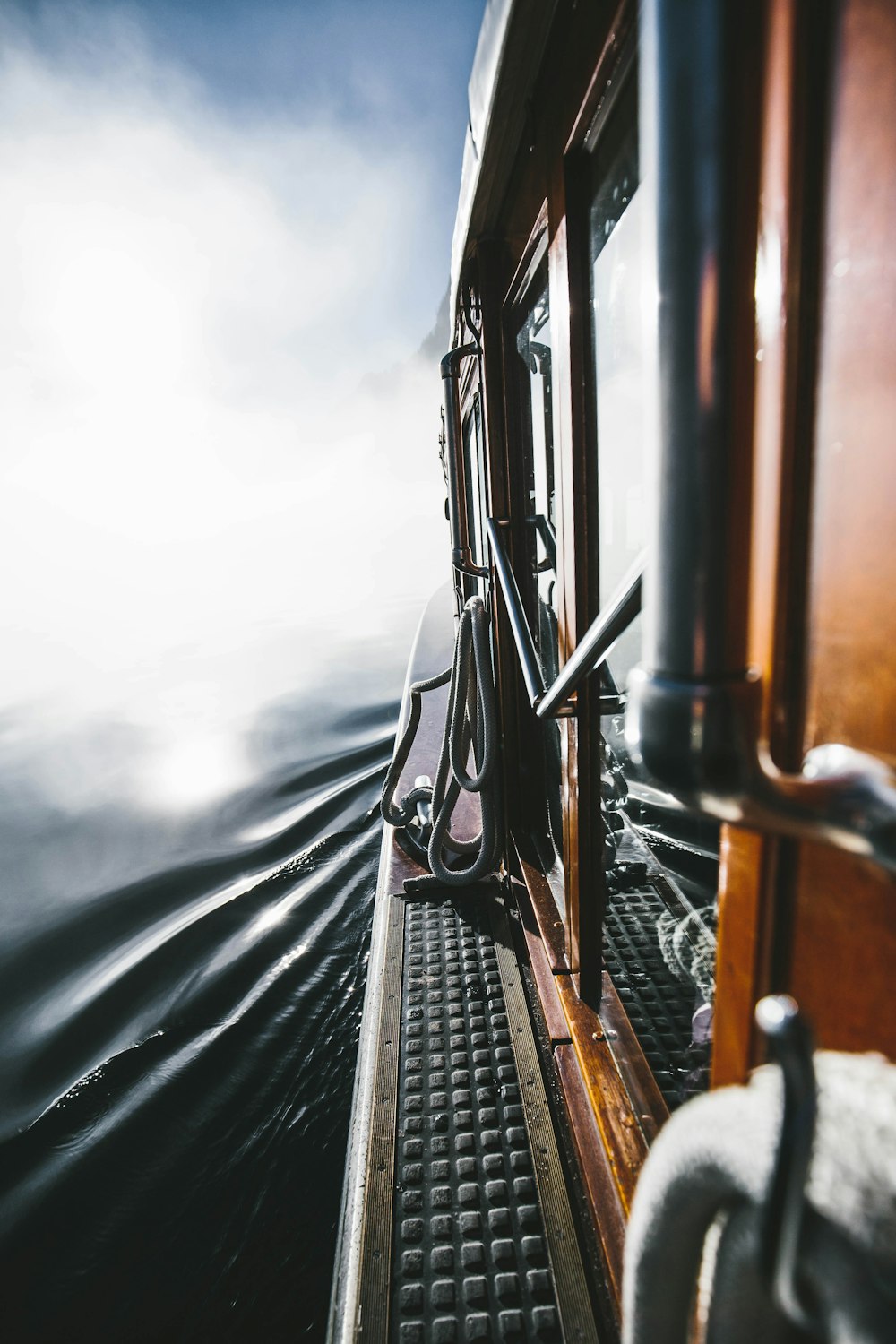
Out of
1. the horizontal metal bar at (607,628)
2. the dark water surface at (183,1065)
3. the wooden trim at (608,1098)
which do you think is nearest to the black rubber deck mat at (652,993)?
the wooden trim at (608,1098)

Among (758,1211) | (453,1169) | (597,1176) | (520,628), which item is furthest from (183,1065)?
(758,1211)

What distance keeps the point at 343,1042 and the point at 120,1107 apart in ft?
3.59

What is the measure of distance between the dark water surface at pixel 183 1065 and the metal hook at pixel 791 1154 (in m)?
2.37

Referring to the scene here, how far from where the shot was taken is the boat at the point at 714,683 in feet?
1.46

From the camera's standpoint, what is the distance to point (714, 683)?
49 centimetres

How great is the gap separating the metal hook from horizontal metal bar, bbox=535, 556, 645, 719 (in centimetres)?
64

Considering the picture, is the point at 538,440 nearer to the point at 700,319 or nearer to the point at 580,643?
the point at 580,643

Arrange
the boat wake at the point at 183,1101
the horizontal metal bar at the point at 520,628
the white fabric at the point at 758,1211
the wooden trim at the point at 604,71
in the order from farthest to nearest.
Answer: the boat wake at the point at 183,1101
the horizontal metal bar at the point at 520,628
the wooden trim at the point at 604,71
the white fabric at the point at 758,1211

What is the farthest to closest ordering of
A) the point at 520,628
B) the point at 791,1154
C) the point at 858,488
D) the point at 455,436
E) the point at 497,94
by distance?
the point at 455,436 < the point at 520,628 < the point at 497,94 < the point at 858,488 < the point at 791,1154

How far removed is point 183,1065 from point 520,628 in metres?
2.97

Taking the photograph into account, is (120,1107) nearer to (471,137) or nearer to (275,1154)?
(275,1154)

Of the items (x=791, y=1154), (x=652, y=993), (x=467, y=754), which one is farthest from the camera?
(x=467, y=754)

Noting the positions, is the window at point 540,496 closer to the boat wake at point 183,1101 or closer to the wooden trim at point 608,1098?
the wooden trim at point 608,1098

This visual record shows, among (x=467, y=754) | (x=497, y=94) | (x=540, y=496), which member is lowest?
(x=467, y=754)
